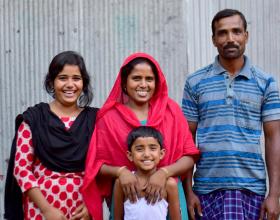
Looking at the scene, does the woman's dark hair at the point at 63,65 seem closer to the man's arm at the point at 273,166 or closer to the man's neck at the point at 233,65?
the man's neck at the point at 233,65

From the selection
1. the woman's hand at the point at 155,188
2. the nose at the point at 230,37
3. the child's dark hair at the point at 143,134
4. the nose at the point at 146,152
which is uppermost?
the nose at the point at 230,37

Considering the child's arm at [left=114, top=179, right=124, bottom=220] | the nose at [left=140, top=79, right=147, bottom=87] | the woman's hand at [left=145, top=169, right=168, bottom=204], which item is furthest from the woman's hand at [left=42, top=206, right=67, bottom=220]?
the nose at [left=140, top=79, right=147, bottom=87]

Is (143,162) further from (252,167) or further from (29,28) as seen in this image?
(29,28)

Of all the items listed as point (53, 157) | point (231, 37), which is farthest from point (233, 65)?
point (53, 157)

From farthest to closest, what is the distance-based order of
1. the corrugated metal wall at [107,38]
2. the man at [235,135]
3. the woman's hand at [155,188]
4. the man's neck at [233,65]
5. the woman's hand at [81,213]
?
the corrugated metal wall at [107,38] < the man's neck at [233,65] < the man at [235,135] < the woman's hand at [81,213] < the woman's hand at [155,188]

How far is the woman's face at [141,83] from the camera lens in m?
3.74

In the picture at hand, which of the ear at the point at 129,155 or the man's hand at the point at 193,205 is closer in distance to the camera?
the ear at the point at 129,155

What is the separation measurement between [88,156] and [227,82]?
0.96 meters

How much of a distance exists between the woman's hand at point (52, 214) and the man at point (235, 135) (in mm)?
822

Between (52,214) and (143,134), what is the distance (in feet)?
2.26

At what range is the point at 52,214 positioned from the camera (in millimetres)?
3545

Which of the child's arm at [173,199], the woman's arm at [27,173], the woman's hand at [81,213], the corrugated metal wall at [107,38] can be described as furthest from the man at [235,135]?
the corrugated metal wall at [107,38]

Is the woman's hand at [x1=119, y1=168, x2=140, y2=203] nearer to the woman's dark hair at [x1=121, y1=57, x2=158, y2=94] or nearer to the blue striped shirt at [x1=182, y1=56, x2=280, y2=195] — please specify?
the blue striped shirt at [x1=182, y1=56, x2=280, y2=195]

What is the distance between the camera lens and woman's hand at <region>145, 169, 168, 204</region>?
11.6ft
